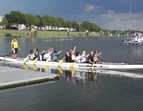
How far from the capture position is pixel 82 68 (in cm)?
2908

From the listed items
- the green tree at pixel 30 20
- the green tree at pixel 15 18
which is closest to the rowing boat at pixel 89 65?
the green tree at pixel 15 18

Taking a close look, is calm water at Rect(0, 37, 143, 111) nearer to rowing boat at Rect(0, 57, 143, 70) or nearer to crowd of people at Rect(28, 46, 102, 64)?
rowing boat at Rect(0, 57, 143, 70)

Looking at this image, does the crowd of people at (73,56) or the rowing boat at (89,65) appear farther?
the crowd of people at (73,56)

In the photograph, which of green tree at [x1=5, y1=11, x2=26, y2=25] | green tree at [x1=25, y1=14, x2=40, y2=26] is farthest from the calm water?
green tree at [x1=25, y1=14, x2=40, y2=26]

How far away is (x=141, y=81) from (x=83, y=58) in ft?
30.7

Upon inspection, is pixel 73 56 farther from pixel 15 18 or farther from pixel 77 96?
pixel 15 18

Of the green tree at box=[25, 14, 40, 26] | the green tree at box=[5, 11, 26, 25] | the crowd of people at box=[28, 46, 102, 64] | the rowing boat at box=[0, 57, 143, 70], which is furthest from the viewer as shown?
the green tree at box=[25, 14, 40, 26]

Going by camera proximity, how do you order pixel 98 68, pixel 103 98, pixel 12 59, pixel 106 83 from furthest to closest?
pixel 12 59
pixel 98 68
pixel 106 83
pixel 103 98

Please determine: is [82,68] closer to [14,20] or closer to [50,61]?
[50,61]

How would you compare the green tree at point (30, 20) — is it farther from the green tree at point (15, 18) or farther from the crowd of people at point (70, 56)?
the crowd of people at point (70, 56)

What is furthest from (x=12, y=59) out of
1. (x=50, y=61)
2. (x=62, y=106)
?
(x=62, y=106)

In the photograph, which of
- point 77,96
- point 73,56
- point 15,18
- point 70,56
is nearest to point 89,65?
point 73,56

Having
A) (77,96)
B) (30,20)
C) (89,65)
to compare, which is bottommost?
(77,96)

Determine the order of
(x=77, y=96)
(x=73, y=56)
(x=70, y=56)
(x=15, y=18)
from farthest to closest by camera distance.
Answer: (x=15, y=18) → (x=73, y=56) → (x=70, y=56) → (x=77, y=96)
